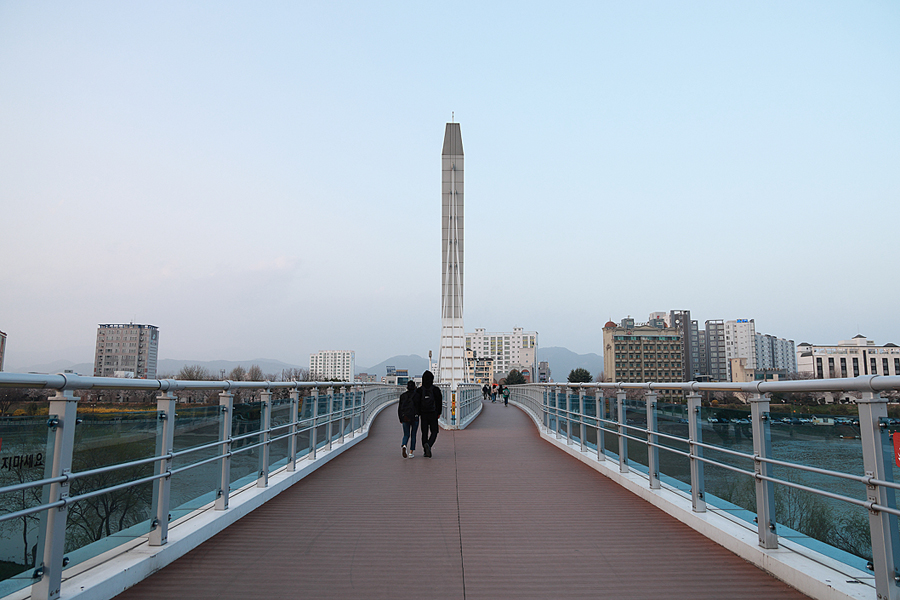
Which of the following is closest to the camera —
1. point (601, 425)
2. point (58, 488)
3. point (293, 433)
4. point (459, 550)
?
point (58, 488)

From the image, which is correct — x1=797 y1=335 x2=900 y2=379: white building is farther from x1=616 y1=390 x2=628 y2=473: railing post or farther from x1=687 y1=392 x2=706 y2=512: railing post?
x1=687 y1=392 x2=706 y2=512: railing post

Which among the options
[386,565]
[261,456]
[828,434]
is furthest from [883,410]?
[261,456]

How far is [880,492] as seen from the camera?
3143 mm

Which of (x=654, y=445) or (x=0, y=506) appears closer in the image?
(x=0, y=506)

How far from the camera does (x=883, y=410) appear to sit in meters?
3.17

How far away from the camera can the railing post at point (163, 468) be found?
4312 mm

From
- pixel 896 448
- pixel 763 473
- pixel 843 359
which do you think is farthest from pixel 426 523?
pixel 843 359

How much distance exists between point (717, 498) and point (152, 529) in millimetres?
4416

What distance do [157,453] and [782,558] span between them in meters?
4.22

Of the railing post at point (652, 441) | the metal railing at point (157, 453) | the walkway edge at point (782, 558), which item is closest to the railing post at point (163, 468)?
the metal railing at point (157, 453)

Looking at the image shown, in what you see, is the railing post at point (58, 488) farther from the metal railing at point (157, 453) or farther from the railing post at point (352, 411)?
Result: the railing post at point (352, 411)

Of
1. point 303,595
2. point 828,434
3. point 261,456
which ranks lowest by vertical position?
point 303,595

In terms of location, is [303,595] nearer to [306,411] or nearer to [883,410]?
[883,410]

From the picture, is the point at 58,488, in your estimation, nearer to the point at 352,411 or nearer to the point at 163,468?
the point at 163,468
